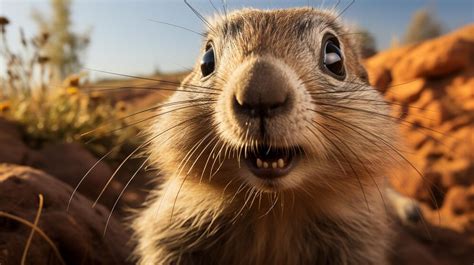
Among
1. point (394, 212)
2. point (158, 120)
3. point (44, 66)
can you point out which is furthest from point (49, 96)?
point (394, 212)

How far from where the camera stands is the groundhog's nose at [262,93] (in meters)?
2.21

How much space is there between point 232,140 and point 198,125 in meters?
0.48

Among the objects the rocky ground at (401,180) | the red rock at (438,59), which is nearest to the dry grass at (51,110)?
the rocky ground at (401,180)

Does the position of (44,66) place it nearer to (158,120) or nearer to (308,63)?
(158,120)

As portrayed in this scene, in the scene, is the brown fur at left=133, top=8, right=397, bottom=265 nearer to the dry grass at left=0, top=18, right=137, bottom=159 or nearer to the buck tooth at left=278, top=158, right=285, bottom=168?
the buck tooth at left=278, top=158, right=285, bottom=168

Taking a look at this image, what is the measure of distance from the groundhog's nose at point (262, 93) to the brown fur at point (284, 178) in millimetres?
33

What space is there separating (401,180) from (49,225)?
5980 millimetres

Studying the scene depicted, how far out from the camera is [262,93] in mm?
2195

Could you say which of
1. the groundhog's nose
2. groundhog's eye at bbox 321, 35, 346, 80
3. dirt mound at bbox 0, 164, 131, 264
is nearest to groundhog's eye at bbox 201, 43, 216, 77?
groundhog's eye at bbox 321, 35, 346, 80

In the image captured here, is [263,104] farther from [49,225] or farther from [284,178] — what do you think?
[49,225]

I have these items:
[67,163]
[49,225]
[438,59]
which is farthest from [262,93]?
[438,59]

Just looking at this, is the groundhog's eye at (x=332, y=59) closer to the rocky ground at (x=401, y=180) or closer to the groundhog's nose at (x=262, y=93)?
the rocky ground at (x=401, y=180)

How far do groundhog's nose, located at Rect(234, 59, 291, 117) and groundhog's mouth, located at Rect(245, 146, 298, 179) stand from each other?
0.26 metres

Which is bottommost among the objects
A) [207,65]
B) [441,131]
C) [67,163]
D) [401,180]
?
[401,180]
